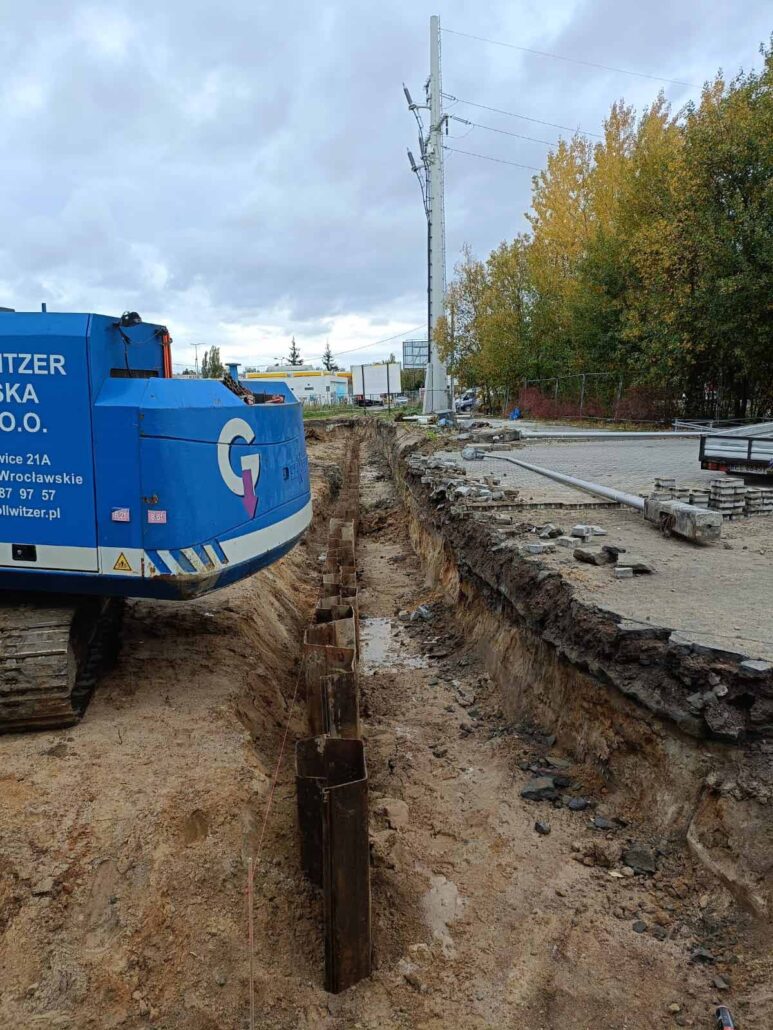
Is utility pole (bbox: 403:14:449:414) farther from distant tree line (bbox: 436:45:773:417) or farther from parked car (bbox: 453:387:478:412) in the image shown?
parked car (bbox: 453:387:478:412)

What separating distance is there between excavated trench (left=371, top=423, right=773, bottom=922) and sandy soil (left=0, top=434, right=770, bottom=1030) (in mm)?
203

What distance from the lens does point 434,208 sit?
104ft

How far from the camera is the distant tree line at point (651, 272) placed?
16719mm

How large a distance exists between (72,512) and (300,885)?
9.01ft

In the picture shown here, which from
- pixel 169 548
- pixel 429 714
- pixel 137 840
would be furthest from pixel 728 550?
pixel 137 840

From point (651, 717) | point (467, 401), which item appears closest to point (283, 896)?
point (651, 717)

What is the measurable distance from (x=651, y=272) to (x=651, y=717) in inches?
705

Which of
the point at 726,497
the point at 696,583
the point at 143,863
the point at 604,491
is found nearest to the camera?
the point at 143,863

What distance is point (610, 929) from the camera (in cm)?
376

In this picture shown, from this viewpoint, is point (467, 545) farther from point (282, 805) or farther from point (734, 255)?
point (734, 255)

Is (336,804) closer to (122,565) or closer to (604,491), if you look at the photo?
(122,565)

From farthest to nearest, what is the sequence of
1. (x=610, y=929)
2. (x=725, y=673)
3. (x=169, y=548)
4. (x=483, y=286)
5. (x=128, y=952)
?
(x=483, y=286), (x=169, y=548), (x=725, y=673), (x=610, y=929), (x=128, y=952)

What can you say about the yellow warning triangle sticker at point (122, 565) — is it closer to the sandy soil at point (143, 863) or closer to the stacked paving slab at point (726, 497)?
the sandy soil at point (143, 863)

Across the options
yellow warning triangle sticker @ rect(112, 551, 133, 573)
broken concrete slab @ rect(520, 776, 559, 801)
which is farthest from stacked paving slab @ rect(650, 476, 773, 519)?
yellow warning triangle sticker @ rect(112, 551, 133, 573)
